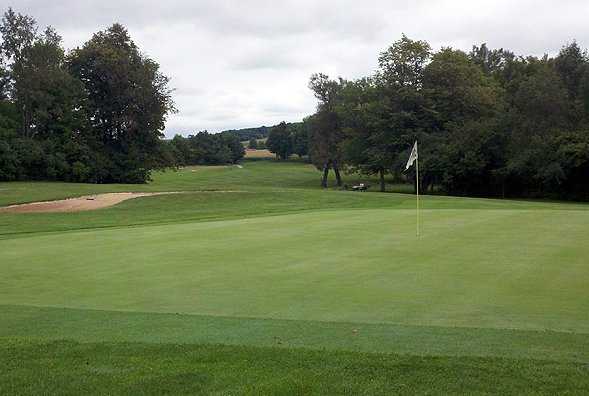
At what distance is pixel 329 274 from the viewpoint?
10.2 meters

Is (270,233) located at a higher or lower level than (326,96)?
lower

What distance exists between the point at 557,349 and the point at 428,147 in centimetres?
4998

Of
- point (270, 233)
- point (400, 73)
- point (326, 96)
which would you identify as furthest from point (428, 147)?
point (270, 233)

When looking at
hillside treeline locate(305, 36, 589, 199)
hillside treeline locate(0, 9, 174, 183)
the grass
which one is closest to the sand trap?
the grass

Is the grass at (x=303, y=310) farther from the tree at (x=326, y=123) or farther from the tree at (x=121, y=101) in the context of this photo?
the tree at (x=326, y=123)

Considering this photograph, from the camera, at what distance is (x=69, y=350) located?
5793 mm

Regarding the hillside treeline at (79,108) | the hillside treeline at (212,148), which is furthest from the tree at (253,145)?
the hillside treeline at (79,108)

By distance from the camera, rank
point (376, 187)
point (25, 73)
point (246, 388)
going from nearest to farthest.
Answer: point (246, 388), point (25, 73), point (376, 187)

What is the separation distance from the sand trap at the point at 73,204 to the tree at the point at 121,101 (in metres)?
24.2

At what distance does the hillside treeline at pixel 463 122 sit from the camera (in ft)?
155

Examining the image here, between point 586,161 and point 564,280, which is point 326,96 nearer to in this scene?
point 586,161

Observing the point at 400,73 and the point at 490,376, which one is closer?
the point at 490,376

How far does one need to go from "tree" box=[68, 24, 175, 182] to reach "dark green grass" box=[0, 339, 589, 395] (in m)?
53.0

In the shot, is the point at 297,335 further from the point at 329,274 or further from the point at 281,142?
the point at 281,142
